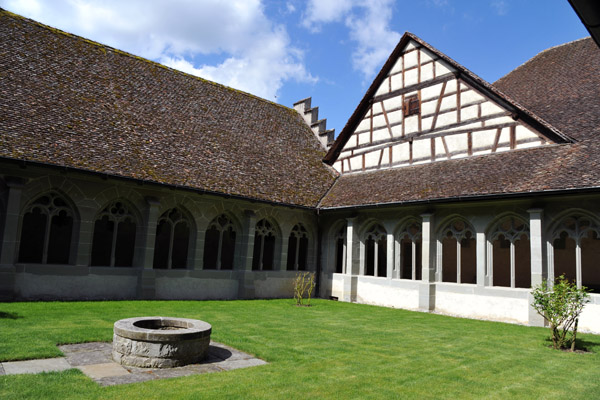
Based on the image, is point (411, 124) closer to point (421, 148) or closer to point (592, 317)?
point (421, 148)

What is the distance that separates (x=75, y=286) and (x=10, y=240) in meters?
2.03

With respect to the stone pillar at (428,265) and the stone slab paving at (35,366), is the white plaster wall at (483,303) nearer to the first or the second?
the stone pillar at (428,265)

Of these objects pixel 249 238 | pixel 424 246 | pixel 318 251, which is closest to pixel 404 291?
pixel 424 246

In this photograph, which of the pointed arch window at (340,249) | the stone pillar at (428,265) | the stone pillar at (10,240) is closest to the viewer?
the stone pillar at (10,240)

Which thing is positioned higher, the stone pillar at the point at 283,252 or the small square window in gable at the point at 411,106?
the small square window in gable at the point at 411,106

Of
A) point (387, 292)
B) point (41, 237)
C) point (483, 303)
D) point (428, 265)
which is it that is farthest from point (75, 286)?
point (483, 303)

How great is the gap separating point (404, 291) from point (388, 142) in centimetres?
584

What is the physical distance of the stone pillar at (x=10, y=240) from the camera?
1099cm

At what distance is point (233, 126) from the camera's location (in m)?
17.9

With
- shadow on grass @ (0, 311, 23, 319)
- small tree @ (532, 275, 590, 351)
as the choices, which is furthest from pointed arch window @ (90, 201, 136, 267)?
small tree @ (532, 275, 590, 351)

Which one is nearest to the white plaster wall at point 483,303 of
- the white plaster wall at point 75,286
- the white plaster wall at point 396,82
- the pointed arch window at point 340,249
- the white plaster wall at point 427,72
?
the pointed arch window at point 340,249

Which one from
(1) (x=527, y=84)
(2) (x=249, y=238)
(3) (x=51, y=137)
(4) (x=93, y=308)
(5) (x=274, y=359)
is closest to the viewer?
(5) (x=274, y=359)

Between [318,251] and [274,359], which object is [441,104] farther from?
[274,359]

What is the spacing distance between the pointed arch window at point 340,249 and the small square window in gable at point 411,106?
492 cm
